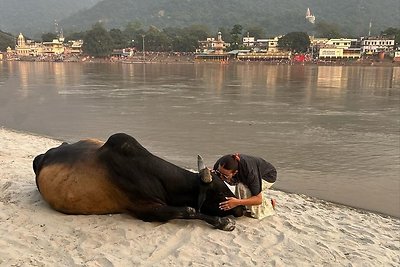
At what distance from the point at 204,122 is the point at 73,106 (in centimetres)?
800

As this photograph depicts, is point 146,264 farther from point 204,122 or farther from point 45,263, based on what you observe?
point 204,122

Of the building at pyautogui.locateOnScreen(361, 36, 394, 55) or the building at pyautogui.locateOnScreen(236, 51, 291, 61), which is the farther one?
the building at pyautogui.locateOnScreen(361, 36, 394, 55)

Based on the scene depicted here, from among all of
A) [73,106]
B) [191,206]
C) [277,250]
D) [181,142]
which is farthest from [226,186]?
[73,106]

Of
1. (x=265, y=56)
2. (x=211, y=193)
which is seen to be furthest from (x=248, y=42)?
(x=211, y=193)

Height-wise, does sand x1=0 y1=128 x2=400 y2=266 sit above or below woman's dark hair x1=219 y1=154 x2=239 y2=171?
below

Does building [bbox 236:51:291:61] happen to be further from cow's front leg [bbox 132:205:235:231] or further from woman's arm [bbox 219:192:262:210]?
cow's front leg [bbox 132:205:235:231]

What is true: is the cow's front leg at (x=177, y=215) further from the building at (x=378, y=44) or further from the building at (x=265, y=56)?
the building at (x=378, y=44)

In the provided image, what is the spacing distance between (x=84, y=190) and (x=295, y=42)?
113 m

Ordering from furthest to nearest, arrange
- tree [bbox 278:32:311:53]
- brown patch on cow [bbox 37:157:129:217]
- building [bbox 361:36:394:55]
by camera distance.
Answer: tree [bbox 278:32:311:53]
building [bbox 361:36:394:55]
brown patch on cow [bbox 37:157:129:217]

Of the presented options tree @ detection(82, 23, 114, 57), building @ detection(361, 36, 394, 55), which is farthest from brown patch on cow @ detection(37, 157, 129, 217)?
tree @ detection(82, 23, 114, 57)

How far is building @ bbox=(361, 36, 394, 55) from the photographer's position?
110438mm

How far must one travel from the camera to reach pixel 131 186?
4.77 meters

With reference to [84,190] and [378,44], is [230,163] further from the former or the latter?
[378,44]

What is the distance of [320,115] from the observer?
20125mm
